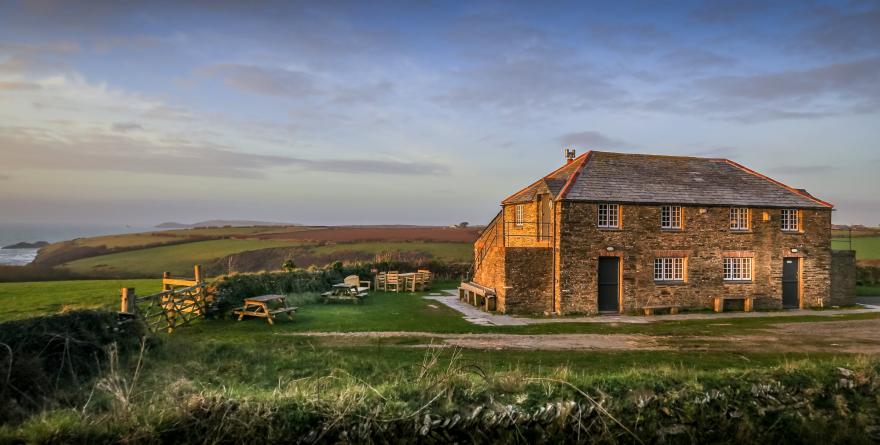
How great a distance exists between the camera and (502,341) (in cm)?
1673

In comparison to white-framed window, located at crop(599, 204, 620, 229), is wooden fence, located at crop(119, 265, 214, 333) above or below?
below

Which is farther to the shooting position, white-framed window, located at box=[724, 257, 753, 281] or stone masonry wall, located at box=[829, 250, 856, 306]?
stone masonry wall, located at box=[829, 250, 856, 306]

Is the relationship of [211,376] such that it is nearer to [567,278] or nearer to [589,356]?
[589,356]

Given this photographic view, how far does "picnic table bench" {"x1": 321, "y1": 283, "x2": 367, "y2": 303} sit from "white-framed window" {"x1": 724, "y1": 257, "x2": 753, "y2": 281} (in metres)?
18.7

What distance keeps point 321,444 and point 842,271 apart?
30.9 meters

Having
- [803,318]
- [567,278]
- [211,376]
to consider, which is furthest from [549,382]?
[803,318]

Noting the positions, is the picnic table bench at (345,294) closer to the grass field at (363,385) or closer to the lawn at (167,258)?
the grass field at (363,385)

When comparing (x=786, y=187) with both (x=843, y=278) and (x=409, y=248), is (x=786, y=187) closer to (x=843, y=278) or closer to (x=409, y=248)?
(x=843, y=278)

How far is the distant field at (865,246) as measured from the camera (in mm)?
42388

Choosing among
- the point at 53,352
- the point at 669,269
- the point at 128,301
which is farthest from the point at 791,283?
the point at 53,352

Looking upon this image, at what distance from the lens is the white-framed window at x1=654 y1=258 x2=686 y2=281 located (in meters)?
24.3

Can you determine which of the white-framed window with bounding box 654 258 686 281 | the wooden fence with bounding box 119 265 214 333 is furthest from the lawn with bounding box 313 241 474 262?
the wooden fence with bounding box 119 265 214 333

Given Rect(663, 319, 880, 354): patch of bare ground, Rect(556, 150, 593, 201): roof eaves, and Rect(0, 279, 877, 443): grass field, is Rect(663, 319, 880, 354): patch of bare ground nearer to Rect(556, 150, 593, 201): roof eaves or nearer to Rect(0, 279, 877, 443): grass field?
Rect(0, 279, 877, 443): grass field

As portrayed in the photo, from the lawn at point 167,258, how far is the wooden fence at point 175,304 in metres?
19.4
